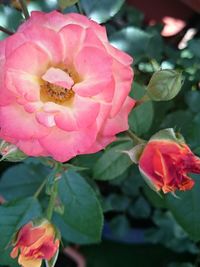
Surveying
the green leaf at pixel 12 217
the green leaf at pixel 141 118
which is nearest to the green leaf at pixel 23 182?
the green leaf at pixel 12 217

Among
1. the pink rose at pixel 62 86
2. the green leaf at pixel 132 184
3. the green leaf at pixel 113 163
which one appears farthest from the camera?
the green leaf at pixel 132 184

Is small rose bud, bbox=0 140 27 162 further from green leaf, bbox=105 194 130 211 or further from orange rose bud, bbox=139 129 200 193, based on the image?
green leaf, bbox=105 194 130 211

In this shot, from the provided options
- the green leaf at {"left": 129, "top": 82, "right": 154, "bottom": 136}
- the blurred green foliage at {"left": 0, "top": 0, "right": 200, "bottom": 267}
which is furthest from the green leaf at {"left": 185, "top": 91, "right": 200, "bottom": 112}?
the green leaf at {"left": 129, "top": 82, "right": 154, "bottom": 136}

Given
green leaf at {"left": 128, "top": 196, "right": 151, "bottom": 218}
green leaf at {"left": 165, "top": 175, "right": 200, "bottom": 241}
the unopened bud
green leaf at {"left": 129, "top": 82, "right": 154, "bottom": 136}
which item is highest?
the unopened bud

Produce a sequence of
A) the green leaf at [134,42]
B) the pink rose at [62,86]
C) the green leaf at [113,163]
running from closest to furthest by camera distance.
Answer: the pink rose at [62,86]
the green leaf at [113,163]
the green leaf at [134,42]

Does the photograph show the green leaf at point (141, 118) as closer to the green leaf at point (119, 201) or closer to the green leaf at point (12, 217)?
the green leaf at point (12, 217)

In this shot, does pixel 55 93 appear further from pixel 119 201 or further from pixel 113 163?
pixel 119 201

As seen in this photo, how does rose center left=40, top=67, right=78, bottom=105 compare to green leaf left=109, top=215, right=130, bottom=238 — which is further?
green leaf left=109, top=215, right=130, bottom=238

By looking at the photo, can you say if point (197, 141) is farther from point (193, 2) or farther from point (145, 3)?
point (145, 3)
